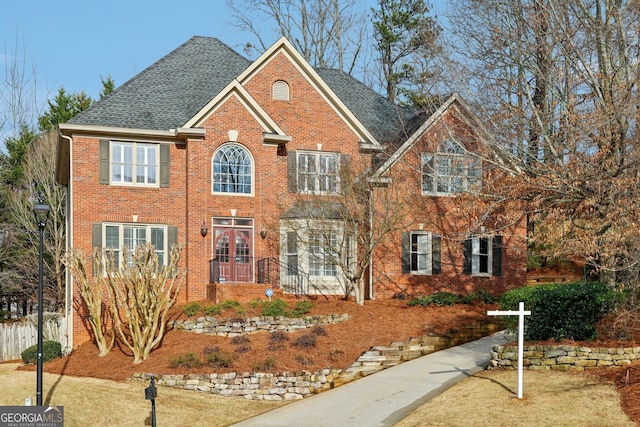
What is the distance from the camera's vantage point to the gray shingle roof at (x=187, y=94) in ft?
86.9

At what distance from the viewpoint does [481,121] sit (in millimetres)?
22344

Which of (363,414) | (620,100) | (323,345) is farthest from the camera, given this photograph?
(323,345)

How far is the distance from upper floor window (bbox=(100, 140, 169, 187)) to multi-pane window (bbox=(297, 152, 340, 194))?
15.3ft

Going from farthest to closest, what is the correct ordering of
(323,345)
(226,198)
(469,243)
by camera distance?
1. (469,243)
2. (226,198)
3. (323,345)

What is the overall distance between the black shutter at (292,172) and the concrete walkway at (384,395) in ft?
27.4

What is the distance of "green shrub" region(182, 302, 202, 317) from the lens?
24.0 m

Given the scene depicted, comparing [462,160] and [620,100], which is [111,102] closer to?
[462,160]

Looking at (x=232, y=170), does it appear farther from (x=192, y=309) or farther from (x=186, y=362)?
(x=186, y=362)

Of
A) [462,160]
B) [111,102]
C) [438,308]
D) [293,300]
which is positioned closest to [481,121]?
[462,160]

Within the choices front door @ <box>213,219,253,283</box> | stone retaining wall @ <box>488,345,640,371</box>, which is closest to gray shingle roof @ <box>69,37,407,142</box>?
front door @ <box>213,219,253,283</box>

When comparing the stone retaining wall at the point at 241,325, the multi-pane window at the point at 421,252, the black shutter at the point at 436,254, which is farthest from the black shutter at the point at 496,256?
the stone retaining wall at the point at 241,325

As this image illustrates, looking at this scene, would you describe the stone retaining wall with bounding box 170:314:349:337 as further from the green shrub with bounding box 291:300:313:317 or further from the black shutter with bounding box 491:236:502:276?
the black shutter with bounding box 491:236:502:276

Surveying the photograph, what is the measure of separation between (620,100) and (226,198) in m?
13.1

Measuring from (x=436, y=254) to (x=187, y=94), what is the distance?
34.6 ft
